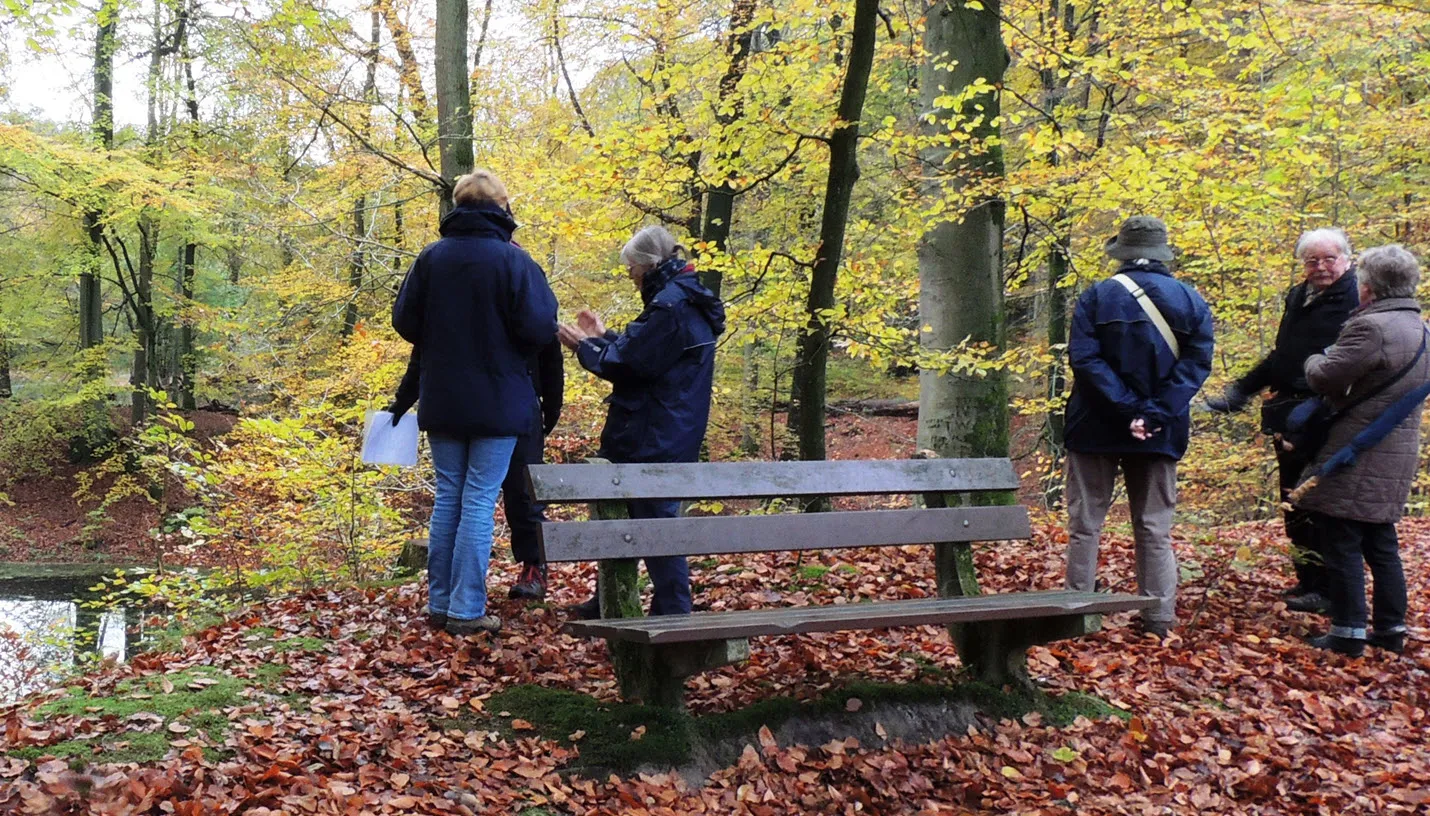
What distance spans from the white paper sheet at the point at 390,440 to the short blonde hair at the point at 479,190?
3.48 ft

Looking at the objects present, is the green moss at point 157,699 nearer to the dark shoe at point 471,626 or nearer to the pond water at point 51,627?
the dark shoe at point 471,626

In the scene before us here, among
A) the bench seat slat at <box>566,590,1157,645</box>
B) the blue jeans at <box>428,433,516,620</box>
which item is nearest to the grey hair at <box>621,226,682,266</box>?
the blue jeans at <box>428,433,516,620</box>

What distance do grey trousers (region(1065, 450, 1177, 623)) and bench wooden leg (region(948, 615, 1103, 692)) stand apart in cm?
86

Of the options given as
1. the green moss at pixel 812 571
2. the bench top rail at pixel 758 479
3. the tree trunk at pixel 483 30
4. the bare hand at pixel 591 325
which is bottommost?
the green moss at pixel 812 571

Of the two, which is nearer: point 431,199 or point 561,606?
point 561,606

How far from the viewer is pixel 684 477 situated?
149 inches

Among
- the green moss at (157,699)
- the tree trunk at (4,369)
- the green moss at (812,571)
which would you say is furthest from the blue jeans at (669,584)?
the tree trunk at (4,369)

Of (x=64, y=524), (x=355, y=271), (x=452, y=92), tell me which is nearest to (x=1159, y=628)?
(x=452, y=92)

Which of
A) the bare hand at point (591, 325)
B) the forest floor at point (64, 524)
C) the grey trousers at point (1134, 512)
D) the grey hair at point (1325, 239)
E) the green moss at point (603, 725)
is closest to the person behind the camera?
the green moss at point (603, 725)

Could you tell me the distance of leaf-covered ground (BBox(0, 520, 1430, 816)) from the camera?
3049 millimetres

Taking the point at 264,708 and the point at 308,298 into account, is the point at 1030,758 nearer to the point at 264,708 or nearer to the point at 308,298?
the point at 264,708

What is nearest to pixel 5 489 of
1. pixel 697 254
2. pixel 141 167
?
pixel 141 167

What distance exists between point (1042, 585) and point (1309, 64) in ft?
18.4

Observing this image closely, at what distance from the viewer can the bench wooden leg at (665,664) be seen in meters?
3.23
